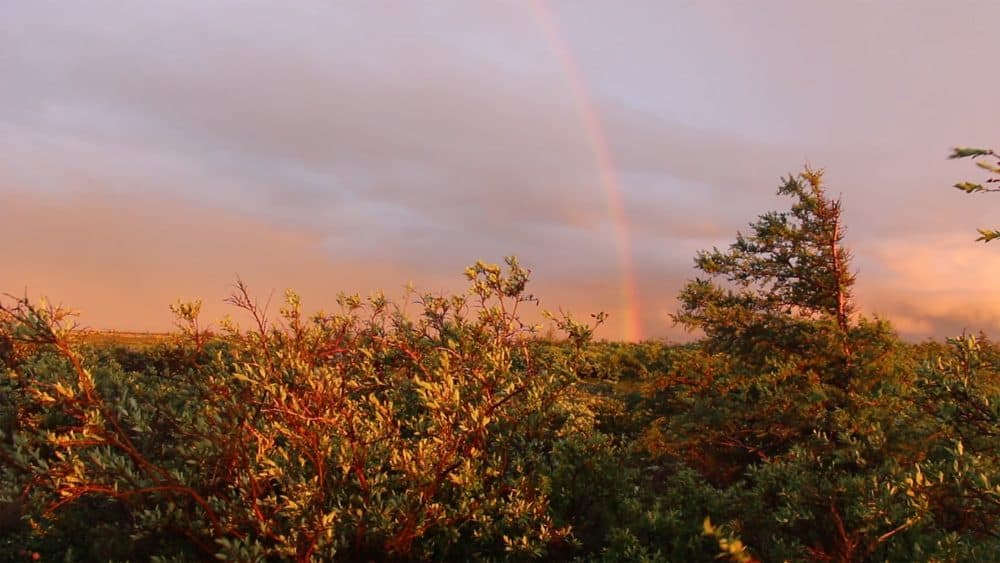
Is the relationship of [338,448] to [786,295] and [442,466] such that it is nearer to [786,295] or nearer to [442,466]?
[442,466]

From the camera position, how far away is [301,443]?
6965 mm

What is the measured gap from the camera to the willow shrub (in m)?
6.77

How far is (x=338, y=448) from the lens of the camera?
25.0 feet

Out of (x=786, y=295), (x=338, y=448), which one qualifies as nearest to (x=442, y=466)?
(x=338, y=448)

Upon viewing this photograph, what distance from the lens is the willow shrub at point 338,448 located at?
6773mm

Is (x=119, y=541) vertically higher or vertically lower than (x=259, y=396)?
lower

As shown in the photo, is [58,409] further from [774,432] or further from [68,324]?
[774,432]

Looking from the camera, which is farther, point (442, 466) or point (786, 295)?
point (786, 295)

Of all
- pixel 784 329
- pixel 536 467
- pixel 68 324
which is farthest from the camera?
pixel 784 329

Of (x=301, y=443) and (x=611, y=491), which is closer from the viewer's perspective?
(x=301, y=443)

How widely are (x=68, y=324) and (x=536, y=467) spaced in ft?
19.5

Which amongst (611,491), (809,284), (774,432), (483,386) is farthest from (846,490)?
(809,284)

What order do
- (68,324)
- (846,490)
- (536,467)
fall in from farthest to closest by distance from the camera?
1. (536,467)
2. (846,490)
3. (68,324)

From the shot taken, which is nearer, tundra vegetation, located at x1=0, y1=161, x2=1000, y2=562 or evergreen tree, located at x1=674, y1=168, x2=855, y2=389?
tundra vegetation, located at x1=0, y1=161, x2=1000, y2=562
